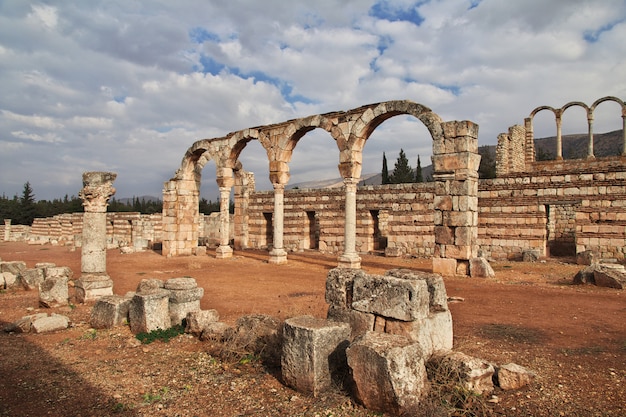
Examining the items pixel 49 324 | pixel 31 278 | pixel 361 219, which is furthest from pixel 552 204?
pixel 31 278

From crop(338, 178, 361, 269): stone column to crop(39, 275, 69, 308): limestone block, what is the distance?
7585 millimetres

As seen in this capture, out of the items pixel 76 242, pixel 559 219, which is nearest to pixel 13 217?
pixel 76 242

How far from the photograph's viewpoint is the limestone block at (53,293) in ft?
27.2

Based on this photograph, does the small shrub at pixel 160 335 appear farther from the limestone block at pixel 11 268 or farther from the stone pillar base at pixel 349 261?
the limestone block at pixel 11 268

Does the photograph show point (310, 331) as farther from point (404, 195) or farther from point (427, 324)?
point (404, 195)

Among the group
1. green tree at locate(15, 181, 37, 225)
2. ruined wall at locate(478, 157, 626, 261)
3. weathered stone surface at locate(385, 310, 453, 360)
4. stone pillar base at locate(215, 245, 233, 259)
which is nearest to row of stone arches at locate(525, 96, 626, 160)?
ruined wall at locate(478, 157, 626, 261)

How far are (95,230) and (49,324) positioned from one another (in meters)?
3.26

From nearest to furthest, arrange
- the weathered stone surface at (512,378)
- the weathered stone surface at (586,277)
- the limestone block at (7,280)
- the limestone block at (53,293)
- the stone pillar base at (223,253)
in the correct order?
the weathered stone surface at (512,378) < the limestone block at (53,293) < the weathered stone surface at (586,277) < the limestone block at (7,280) < the stone pillar base at (223,253)

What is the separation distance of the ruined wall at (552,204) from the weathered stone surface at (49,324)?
14.6 meters

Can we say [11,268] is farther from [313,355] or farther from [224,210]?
[313,355]

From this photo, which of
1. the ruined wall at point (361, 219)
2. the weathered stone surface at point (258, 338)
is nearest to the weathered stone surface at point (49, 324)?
the weathered stone surface at point (258, 338)

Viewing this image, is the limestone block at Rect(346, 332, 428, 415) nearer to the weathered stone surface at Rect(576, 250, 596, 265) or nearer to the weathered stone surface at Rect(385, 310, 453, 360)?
the weathered stone surface at Rect(385, 310, 453, 360)

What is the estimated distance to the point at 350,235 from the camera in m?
13.2

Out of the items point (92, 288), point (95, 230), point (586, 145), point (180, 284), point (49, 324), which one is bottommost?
point (49, 324)
